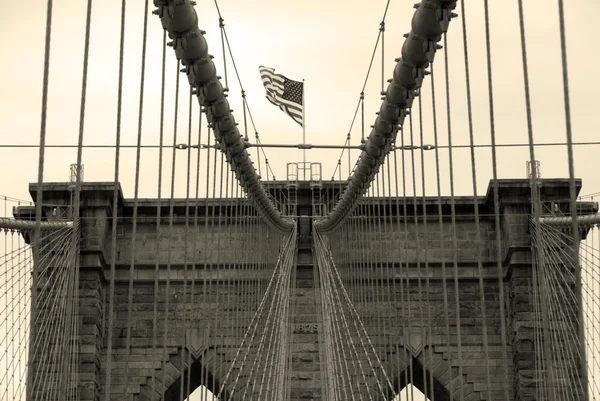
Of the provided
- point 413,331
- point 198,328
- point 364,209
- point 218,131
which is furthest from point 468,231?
point 218,131

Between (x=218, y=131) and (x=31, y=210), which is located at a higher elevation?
(x=31, y=210)

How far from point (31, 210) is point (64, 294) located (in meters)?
1.83

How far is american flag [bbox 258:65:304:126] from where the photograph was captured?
3158cm

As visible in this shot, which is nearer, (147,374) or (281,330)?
(281,330)

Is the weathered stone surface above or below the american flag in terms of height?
below

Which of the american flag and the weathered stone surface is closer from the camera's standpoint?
the american flag

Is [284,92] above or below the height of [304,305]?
above

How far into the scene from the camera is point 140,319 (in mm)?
33344

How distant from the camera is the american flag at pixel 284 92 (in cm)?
3158

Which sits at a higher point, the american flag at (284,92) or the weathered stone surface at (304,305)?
the american flag at (284,92)

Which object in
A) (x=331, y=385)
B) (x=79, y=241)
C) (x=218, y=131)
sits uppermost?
(x=79, y=241)

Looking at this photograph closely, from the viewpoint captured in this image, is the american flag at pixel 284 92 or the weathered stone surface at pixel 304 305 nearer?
the american flag at pixel 284 92

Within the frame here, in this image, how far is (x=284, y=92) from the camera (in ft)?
104

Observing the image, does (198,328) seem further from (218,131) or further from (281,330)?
(218,131)
